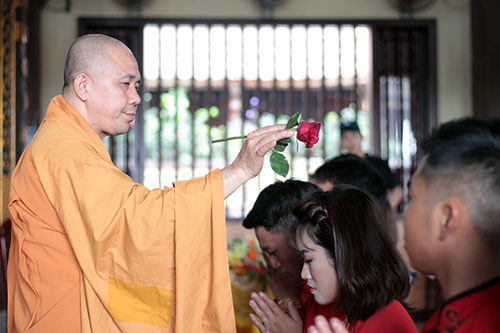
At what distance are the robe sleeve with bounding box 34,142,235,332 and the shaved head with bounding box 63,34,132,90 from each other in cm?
31

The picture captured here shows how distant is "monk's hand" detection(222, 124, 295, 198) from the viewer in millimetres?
1329

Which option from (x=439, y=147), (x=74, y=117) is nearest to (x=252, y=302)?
(x=74, y=117)

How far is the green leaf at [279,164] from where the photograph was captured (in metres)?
1.33

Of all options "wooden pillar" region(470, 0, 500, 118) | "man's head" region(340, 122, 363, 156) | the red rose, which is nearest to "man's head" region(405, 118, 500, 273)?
the red rose

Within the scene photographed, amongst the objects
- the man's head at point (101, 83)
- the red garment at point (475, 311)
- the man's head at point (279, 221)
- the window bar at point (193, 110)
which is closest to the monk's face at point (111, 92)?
the man's head at point (101, 83)

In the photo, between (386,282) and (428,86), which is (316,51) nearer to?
(428,86)

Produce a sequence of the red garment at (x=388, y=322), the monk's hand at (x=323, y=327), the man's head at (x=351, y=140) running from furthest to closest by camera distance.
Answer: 1. the man's head at (x=351, y=140)
2. the red garment at (x=388, y=322)
3. the monk's hand at (x=323, y=327)

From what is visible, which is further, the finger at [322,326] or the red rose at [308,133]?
the red rose at [308,133]

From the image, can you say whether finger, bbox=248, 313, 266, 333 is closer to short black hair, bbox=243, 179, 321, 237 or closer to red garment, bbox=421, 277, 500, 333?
short black hair, bbox=243, 179, 321, 237

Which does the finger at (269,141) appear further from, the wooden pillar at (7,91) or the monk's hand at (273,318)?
the wooden pillar at (7,91)

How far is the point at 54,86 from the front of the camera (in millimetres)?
4645

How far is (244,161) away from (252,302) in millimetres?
407

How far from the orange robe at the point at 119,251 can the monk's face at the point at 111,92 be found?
0.56 ft

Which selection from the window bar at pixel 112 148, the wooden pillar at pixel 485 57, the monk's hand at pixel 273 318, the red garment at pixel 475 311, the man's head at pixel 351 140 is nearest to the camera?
the red garment at pixel 475 311
